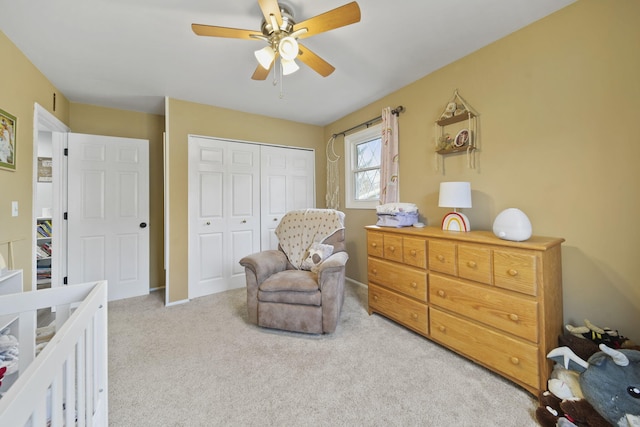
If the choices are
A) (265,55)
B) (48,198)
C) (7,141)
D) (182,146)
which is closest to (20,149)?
(7,141)

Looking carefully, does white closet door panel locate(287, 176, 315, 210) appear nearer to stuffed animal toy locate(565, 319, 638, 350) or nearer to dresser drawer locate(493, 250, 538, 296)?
dresser drawer locate(493, 250, 538, 296)

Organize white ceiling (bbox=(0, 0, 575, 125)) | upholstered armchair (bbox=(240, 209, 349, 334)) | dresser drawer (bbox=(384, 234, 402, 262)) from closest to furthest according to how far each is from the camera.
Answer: white ceiling (bbox=(0, 0, 575, 125)), upholstered armchair (bbox=(240, 209, 349, 334)), dresser drawer (bbox=(384, 234, 402, 262))

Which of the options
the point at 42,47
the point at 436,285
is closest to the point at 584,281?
the point at 436,285

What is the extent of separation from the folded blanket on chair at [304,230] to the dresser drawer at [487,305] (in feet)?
3.66

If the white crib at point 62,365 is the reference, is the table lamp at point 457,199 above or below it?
above

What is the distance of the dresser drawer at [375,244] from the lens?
2334 mm

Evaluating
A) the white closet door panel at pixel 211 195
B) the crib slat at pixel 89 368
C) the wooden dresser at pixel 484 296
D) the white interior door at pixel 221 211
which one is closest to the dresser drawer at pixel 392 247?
the wooden dresser at pixel 484 296

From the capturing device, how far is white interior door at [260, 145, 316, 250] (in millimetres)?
3502

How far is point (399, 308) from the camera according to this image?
2.16 metres

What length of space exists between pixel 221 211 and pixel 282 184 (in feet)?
3.12

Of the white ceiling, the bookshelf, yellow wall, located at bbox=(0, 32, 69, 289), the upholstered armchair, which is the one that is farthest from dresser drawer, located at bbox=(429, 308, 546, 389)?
the bookshelf

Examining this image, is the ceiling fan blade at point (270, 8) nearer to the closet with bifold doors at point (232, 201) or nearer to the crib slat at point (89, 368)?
the crib slat at point (89, 368)

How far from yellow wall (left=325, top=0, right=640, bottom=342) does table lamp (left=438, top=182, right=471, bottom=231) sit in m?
0.20

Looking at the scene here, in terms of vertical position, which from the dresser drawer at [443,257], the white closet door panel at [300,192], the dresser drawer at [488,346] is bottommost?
the dresser drawer at [488,346]
